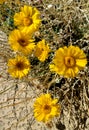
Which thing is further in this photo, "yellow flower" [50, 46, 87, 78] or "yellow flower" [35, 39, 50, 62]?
"yellow flower" [35, 39, 50, 62]

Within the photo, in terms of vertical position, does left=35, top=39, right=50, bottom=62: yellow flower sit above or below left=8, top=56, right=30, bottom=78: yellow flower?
above

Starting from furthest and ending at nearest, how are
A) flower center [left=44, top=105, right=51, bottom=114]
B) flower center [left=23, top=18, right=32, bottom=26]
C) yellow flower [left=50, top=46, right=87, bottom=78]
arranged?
flower center [left=23, top=18, right=32, bottom=26], flower center [left=44, top=105, right=51, bottom=114], yellow flower [left=50, top=46, right=87, bottom=78]

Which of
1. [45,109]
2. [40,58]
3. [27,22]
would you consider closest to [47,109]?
[45,109]

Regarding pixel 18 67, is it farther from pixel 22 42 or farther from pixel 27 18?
pixel 27 18

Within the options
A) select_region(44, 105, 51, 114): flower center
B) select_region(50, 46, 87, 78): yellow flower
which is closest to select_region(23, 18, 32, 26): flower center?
select_region(50, 46, 87, 78): yellow flower

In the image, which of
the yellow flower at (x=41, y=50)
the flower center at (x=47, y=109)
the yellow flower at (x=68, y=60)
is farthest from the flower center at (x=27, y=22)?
the flower center at (x=47, y=109)

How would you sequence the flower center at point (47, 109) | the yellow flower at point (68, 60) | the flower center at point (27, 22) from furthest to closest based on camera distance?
the flower center at point (27, 22), the flower center at point (47, 109), the yellow flower at point (68, 60)

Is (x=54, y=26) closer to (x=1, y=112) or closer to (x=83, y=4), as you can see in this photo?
(x=83, y=4)

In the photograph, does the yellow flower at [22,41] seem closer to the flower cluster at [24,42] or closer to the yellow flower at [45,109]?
the flower cluster at [24,42]

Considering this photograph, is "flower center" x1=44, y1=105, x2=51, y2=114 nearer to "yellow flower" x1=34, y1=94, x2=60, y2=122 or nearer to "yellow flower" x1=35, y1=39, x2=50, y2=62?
"yellow flower" x1=34, y1=94, x2=60, y2=122
